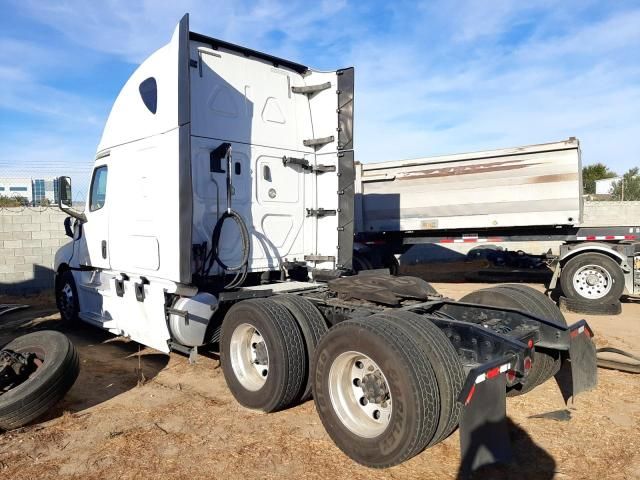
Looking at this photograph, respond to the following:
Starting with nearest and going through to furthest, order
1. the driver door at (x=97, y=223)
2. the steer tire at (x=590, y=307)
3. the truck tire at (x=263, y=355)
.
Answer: the truck tire at (x=263, y=355)
the driver door at (x=97, y=223)
the steer tire at (x=590, y=307)

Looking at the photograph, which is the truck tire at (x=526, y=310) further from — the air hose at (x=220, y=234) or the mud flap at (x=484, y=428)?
the air hose at (x=220, y=234)

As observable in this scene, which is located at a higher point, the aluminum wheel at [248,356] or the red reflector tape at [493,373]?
the red reflector tape at [493,373]

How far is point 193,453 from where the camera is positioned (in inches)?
148

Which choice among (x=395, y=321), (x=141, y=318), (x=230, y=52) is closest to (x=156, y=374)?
(x=141, y=318)

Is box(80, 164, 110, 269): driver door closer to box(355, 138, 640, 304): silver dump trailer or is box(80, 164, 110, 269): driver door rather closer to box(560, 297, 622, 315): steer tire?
box(355, 138, 640, 304): silver dump trailer

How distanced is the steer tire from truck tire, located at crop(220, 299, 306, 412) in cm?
702

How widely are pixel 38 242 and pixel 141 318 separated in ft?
24.0

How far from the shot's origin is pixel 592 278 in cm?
944

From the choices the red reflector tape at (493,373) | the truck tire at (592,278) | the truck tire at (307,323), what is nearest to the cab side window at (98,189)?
the truck tire at (307,323)

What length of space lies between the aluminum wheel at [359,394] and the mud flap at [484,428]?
0.62m

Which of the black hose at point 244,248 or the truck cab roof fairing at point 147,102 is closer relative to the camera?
the truck cab roof fairing at point 147,102

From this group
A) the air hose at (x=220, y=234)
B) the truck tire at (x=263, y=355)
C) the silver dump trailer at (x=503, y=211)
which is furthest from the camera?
the silver dump trailer at (x=503, y=211)

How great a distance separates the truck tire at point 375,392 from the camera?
317 centimetres

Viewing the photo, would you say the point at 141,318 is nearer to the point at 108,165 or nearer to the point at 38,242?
the point at 108,165
